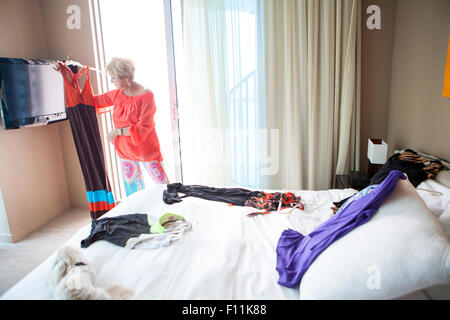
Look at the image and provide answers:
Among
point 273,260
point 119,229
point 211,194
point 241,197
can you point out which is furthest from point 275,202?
point 119,229

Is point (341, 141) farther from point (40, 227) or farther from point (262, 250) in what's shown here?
point (40, 227)

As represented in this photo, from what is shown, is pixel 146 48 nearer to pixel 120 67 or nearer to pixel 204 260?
pixel 120 67

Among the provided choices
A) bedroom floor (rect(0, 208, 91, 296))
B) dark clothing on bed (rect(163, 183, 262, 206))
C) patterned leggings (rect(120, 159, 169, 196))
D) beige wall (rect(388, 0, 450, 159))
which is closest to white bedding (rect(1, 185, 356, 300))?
dark clothing on bed (rect(163, 183, 262, 206))

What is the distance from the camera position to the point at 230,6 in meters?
3.12

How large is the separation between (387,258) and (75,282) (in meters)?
1.14

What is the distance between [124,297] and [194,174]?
7.62 feet

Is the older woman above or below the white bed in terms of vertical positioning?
above

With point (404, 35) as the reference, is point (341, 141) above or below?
below

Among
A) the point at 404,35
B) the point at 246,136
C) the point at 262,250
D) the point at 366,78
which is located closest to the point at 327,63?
the point at 366,78

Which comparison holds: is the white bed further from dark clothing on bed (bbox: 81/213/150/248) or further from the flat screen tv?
the flat screen tv

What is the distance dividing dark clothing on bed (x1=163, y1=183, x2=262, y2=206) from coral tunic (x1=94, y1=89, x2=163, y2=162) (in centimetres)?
47

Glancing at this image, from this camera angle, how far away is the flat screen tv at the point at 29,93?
2.49 metres

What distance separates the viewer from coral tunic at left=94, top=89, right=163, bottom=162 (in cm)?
258

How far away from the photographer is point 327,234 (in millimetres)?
1402
